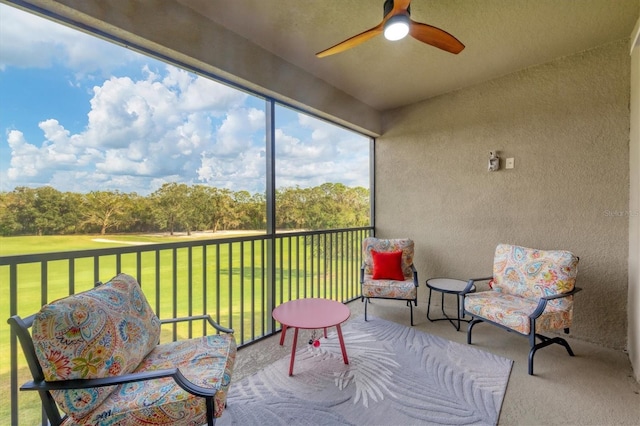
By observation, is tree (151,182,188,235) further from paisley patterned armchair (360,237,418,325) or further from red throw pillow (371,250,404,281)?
red throw pillow (371,250,404,281)

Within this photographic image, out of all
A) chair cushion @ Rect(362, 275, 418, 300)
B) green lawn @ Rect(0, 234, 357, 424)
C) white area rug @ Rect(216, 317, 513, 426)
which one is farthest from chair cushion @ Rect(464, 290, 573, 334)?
green lawn @ Rect(0, 234, 357, 424)

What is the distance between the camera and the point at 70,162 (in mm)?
1723

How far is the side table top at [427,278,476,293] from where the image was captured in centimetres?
288

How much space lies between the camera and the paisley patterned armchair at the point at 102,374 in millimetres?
1128

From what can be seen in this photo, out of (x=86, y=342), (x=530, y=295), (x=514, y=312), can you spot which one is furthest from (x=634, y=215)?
(x=86, y=342)

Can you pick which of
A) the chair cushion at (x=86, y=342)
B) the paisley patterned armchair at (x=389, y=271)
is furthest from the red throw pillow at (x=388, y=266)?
the chair cushion at (x=86, y=342)

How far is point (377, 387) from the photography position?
1962mm

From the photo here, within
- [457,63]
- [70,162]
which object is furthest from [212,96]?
[457,63]

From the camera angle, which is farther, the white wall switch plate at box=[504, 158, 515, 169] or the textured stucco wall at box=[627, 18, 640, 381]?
the white wall switch plate at box=[504, 158, 515, 169]

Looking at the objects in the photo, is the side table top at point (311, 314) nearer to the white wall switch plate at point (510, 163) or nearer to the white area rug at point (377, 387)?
the white area rug at point (377, 387)

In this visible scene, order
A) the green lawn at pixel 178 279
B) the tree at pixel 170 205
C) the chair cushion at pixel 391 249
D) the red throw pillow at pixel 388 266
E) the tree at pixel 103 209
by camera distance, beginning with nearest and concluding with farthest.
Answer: the green lawn at pixel 178 279, the tree at pixel 103 209, the tree at pixel 170 205, the red throw pillow at pixel 388 266, the chair cushion at pixel 391 249

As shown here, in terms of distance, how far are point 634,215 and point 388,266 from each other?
7.10 ft

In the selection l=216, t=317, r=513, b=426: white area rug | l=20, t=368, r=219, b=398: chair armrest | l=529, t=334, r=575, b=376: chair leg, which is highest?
l=20, t=368, r=219, b=398: chair armrest

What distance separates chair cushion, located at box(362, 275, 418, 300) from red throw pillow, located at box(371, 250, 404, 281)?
11 centimetres
